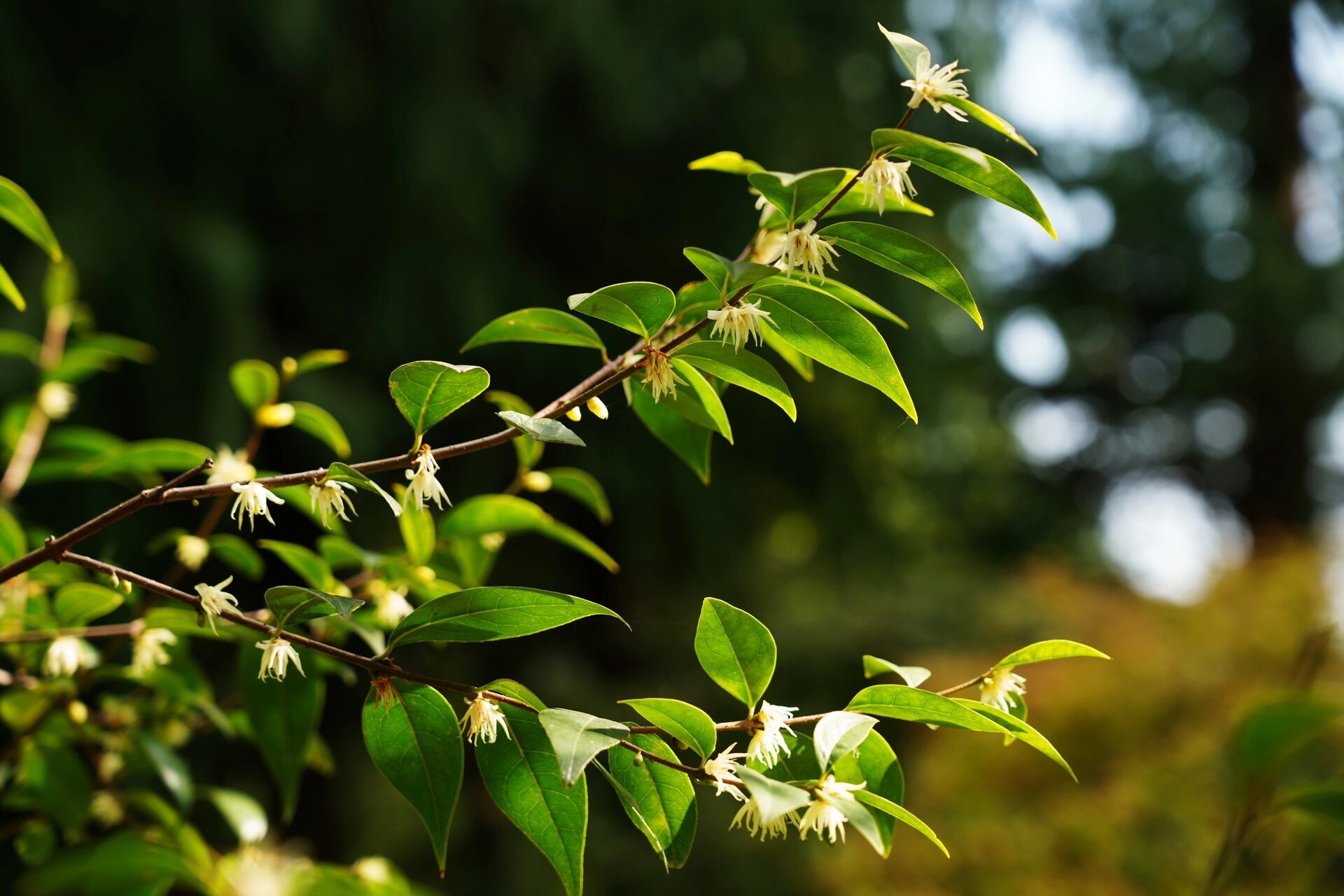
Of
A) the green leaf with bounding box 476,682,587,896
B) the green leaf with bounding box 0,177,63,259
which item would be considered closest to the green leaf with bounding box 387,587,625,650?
the green leaf with bounding box 476,682,587,896

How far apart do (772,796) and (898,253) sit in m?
0.17

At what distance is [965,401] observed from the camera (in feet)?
11.3

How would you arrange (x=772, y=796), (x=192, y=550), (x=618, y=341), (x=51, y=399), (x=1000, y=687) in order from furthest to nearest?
(x=618, y=341) < (x=51, y=399) < (x=192, y=550) < (x=1000, y=687) < (x=772, y=796)

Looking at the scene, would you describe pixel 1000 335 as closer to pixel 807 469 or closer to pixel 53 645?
pixel 807 469

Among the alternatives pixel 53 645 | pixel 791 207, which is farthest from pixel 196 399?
pixel 791 207

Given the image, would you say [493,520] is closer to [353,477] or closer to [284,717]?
[284,717]

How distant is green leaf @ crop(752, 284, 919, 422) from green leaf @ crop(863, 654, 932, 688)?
0.28 feet

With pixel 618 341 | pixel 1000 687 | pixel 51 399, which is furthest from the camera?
pixel 618 341

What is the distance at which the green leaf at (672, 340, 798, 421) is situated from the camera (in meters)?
0.31

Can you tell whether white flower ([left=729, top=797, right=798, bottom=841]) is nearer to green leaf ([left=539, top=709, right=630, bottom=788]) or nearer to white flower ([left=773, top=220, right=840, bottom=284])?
green leaf ([left=539, top=709, right=630, bottom=788])

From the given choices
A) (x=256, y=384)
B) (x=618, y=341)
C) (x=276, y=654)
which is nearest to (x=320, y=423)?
(x=256, y=384)

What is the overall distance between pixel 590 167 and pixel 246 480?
190 cm

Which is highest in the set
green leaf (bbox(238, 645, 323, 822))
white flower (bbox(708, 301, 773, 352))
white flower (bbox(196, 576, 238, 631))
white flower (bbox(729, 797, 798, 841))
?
white flower (bbox(708, 301, 773, 352))

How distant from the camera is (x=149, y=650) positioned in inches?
18.8
